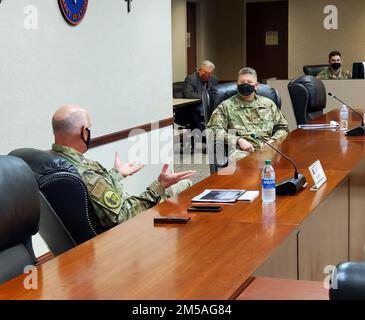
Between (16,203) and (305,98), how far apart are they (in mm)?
4129

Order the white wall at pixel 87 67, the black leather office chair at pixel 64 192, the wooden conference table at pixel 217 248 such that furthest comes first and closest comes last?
the white wall at pixel 87 67, the black leather office chair at pixel 64 192, the wooden conference table at pixel 217 248

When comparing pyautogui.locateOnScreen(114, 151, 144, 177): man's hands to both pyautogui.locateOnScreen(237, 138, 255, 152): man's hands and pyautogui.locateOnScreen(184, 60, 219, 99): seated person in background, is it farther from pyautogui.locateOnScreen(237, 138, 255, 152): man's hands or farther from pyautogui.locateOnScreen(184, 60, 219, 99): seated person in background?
pyautogui.locateOnScreen(184, 60, 219, 99): seated person in background

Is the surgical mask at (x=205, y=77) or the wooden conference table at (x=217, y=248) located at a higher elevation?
the surgical mask at (x=205, y=77)

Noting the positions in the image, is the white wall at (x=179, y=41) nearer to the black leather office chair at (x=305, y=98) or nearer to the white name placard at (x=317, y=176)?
the black leather office chair at (x=305, y=98)

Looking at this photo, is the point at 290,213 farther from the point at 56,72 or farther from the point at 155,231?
the point at 56,72

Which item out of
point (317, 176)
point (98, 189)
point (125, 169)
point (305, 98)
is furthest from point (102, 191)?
point (305, 98)

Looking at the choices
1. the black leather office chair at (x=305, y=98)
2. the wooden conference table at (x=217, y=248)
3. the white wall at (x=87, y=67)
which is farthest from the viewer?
the black leather office chair at (x=305, y=98)

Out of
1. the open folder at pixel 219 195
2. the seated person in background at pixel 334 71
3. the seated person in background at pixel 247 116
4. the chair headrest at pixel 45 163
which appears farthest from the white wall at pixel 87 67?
the seated person in background at pixel 334 71

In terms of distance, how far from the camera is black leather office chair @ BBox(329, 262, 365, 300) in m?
1.04

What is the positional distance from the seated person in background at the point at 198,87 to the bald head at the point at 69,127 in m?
5.86

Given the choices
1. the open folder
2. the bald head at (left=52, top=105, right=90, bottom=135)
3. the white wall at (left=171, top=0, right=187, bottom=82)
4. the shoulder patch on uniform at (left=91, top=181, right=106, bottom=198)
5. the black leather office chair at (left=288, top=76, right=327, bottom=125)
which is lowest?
the open folder

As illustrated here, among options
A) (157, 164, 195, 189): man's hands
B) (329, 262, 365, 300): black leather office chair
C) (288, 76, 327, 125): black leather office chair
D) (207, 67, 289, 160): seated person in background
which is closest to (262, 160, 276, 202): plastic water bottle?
(157, 164, 195, 189): man's hands

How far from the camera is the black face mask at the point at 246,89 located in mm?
4969

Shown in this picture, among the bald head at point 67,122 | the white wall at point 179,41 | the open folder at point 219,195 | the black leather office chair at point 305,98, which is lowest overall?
the open folder at point 219,195
